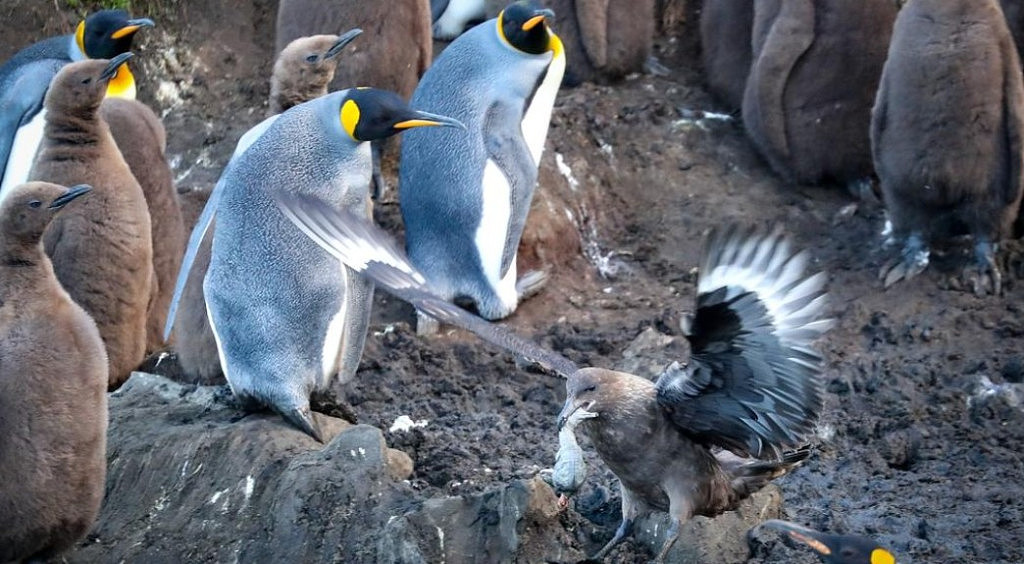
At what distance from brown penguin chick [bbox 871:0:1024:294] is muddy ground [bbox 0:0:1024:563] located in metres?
0.29

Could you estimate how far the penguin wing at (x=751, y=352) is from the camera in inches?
158

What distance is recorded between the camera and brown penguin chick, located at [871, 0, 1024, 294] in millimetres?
6926

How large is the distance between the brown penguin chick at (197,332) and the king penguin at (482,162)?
48.5 inches

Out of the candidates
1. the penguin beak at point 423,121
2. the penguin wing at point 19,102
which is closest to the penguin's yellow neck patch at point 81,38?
the penguin wing at point 19,102

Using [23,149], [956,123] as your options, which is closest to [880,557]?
[956,123]

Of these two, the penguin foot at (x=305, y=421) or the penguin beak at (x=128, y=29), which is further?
the penguin beak at (x=128, y=29)

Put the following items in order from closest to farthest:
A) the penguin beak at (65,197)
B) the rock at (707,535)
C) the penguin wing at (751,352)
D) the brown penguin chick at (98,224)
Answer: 1. the penguin wing at (751,352)
2. the rock at (707,535)
3. the penguin beak at (65,197)
4. the brown penguin chick at (98,224)

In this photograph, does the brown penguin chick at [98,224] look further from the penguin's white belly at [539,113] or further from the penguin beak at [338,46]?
the penguin's white belly at [539,113]

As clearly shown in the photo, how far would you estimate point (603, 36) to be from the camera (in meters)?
8.97

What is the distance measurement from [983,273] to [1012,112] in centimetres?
76

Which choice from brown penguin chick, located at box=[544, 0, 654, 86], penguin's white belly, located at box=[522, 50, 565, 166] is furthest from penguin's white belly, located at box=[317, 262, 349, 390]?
brown penguin chick, located at box=[544, 0, 654, 86]

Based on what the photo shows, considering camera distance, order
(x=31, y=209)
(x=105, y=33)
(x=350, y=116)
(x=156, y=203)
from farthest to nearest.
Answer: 1. (x=105, y=33)
2. (x=156, y=203)
3. (x=350, y=116)
4. (x=31, y=209)

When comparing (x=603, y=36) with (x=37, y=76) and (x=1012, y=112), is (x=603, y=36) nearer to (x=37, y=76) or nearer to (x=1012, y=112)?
(x=1012, y=112)

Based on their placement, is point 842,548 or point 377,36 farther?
point 377,36
